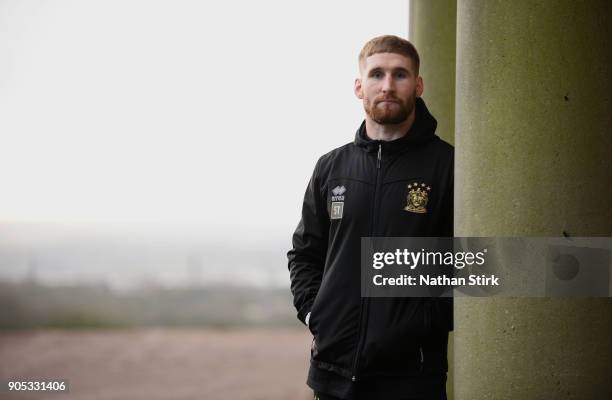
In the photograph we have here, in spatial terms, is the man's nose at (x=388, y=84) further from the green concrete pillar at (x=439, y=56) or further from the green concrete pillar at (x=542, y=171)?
the green concrete pillar at (x=439, y=56)

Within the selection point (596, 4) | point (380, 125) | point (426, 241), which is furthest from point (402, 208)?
point (596, 4)

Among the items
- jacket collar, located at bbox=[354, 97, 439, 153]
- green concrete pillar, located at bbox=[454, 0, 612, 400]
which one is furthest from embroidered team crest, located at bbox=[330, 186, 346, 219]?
green concrete pillar, located at bbox=[454, 0, 612, 400]

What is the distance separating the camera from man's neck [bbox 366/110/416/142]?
3111 millimetres

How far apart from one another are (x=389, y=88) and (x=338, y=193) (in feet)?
1.60

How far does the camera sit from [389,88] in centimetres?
303

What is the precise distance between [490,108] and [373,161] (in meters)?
0.69

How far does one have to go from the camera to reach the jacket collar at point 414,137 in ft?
10.1

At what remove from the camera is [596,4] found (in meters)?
2.45

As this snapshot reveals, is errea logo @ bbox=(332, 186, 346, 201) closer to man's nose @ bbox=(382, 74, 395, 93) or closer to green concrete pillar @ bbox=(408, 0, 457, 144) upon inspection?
man's nose @ bbox=(382, 74, 395, 93)

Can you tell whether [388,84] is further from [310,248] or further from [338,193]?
[310,248]

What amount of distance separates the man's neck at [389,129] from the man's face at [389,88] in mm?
37

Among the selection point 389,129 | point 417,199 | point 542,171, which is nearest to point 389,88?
point 389,129

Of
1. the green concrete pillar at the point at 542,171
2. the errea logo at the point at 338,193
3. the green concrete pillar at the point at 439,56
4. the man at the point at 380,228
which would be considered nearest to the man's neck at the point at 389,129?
the man at the point at 380,228

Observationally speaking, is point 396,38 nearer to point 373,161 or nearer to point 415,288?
point 373,161
